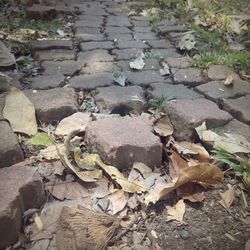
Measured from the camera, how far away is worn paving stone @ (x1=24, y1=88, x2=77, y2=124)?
1.93 metres

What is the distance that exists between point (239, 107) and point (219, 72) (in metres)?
0.54

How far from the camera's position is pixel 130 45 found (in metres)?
3.04

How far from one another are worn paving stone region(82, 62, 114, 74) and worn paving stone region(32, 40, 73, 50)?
420 mm

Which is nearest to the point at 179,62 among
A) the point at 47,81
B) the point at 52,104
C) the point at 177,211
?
the point at 47,81

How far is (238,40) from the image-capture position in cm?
328

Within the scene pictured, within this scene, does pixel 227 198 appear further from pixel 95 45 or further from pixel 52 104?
pixel 95 45

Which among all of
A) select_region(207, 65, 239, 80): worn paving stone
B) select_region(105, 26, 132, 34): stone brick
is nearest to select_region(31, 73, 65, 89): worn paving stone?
select_region(207, 65, 239, 80): worn paving stone

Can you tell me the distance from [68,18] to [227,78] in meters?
2.04

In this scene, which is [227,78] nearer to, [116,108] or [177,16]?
[116,108]

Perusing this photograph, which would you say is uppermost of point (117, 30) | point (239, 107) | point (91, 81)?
point (239, 107)

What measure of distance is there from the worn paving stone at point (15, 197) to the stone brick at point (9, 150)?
0.12 m

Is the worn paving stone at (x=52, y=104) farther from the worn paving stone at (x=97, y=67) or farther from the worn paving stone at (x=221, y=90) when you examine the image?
the worn paving stone at (x=221, y=90)

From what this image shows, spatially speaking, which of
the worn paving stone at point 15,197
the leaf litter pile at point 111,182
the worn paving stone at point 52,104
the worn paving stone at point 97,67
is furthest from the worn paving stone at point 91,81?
the worn paving stone at point 15,197

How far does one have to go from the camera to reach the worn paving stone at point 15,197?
125 cm
